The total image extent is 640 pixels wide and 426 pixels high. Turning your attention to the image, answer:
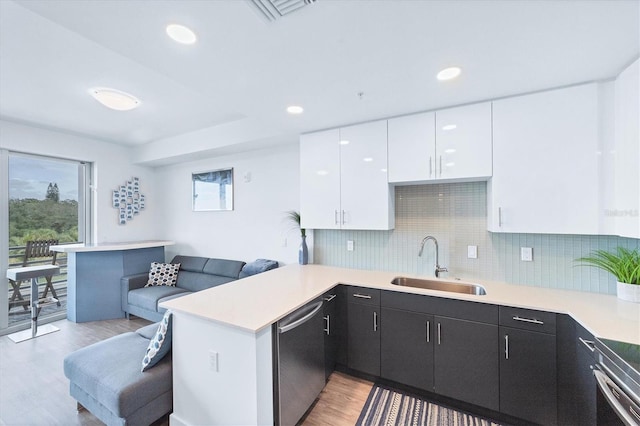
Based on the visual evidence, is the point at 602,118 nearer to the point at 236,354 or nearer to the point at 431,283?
the point at 431,283

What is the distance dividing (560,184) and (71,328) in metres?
5.79

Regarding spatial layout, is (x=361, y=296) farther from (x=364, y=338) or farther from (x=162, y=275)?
(x=162, y=275)

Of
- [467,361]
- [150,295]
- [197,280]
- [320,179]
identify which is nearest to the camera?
[467,361]

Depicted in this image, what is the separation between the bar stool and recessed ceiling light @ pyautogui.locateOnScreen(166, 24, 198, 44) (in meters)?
3.81

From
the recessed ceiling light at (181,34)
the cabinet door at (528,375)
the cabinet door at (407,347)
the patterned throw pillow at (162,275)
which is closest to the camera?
the recessed ceiling light at (181,34)

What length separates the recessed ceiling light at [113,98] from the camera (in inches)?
93.5

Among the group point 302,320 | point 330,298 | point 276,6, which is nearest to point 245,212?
point 330,298

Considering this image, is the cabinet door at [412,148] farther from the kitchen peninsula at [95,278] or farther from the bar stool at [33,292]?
the bar stool at [33,292]

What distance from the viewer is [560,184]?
1.94 metres

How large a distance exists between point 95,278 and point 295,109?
3.96 meters


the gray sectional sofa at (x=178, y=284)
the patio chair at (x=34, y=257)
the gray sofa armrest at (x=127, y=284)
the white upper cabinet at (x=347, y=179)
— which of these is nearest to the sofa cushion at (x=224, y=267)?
the gray sectional sofa at (x=178, y=284)

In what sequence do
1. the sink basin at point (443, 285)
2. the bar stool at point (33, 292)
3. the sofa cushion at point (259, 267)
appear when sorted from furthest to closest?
the sofa cushion at point (259, 267) < the bar stool at point (33, 292) < the sink basin at point (443, 285)

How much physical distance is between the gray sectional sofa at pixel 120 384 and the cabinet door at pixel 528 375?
93.9 inches

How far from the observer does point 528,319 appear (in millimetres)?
1756
